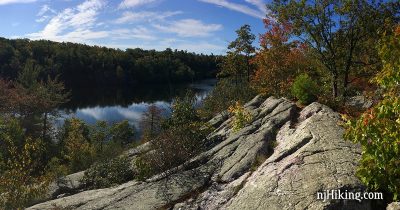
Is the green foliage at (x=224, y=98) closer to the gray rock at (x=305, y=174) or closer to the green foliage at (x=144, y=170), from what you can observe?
the green foliage at (x=144, y=170)

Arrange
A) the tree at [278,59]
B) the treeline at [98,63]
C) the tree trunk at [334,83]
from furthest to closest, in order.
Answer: the treeline at [98,63]
the tree at [278,59]
the tree trunk at [334,83]

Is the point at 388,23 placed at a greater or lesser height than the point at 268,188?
greater

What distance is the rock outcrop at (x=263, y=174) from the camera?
28.3 ft

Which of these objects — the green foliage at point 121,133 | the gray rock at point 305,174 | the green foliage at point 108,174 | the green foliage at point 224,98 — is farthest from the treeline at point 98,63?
the gray rock at point 305,174

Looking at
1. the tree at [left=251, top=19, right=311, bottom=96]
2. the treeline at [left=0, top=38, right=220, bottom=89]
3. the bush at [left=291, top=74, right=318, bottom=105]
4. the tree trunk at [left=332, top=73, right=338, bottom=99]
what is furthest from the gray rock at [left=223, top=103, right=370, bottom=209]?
the treeline at [left=0, top=38, right=220, bottom=89]

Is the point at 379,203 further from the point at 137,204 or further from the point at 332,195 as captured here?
the point at 137,204

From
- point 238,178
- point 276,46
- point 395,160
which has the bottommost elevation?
point 238,178

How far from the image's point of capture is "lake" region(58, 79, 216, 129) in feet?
211

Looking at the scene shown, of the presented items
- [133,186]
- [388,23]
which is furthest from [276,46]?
[133,186]

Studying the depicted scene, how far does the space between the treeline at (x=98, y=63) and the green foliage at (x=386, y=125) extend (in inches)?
3793

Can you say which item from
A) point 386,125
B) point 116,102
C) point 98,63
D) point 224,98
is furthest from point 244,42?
point 98,63

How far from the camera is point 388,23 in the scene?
17531mm

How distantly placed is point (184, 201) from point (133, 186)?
9.78 ft

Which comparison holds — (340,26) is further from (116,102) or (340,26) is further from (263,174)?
(116,102)
